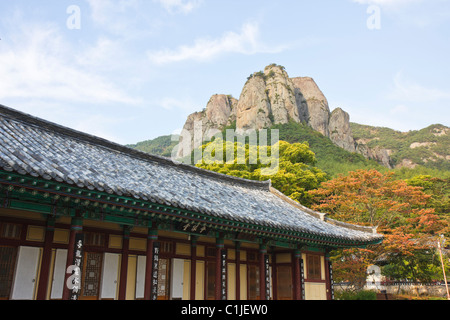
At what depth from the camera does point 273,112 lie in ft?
242

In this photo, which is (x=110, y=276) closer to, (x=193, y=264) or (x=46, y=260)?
(x=46, y=260)

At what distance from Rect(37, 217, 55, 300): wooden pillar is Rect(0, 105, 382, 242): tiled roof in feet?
6.19

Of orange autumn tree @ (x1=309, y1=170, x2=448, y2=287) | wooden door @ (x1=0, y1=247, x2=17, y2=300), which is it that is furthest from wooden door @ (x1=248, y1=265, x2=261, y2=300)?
→ orange autumn tree @ (x1=309, y1=170, x2=448, y2=287)

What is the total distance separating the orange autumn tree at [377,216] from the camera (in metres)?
23.5

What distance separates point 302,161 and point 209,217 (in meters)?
27.9

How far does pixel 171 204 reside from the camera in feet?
33.2

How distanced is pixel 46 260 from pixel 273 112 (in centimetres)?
6638

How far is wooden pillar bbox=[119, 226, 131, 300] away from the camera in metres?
11.6

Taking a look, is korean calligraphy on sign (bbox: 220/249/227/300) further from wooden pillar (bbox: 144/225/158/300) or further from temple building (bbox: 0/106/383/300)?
wooden pillar (bbox: 144/225/158/300)

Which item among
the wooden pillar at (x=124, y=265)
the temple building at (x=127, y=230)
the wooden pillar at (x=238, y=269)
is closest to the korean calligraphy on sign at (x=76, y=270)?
the temple building at (x=127, y=230)

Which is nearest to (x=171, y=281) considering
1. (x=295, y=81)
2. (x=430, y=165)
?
(x=295, y=81)

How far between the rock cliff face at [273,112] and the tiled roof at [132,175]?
170ft

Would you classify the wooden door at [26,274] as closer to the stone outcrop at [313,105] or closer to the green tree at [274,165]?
the green tree at [274,165]
